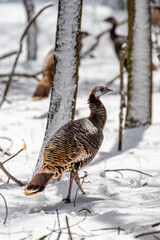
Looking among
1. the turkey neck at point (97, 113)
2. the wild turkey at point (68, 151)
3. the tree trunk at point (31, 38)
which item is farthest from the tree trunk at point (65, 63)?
the tree trunk at point (31, 38)

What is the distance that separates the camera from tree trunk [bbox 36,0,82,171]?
Answer: 394cm

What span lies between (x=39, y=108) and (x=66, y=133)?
558 centimetres

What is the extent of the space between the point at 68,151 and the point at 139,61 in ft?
11.7

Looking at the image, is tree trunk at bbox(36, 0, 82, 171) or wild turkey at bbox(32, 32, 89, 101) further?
wild turkey at bbox(32, 32, 89, 101)

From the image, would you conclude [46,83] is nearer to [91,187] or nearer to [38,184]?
[91,187]

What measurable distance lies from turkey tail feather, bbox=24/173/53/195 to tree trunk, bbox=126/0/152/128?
3725 mm

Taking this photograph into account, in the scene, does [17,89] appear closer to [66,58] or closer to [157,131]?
[157,131]

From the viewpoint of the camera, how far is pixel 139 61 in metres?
6.41

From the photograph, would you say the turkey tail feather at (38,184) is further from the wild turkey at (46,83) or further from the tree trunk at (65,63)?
the wild turkey at (46,83)

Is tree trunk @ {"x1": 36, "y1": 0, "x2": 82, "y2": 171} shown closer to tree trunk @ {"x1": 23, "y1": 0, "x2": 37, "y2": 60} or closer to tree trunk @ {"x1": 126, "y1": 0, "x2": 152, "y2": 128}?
tree trunk @ {"x1": 126, "y1": 0, "x2": 152, "y2": 128}

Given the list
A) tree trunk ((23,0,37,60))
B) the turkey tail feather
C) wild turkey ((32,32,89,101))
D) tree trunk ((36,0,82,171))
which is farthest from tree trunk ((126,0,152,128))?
tree trunk ((23,0,37,60))

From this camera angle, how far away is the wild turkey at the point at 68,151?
3023 mm

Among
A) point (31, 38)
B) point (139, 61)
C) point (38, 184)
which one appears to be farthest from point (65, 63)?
point (31, 38)

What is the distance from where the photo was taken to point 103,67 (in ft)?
43.4
